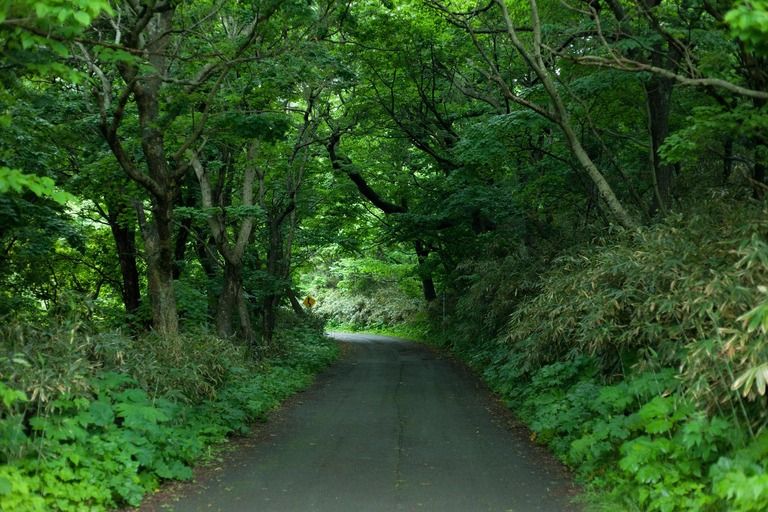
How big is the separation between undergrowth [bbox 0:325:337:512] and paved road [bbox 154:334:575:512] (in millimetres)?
583

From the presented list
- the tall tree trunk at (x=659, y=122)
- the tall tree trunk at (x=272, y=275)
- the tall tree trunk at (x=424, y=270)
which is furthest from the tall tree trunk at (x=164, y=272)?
the tall tree trunk at (x=424, y=270)

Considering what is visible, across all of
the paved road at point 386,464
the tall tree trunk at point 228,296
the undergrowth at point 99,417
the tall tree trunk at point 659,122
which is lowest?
the paved road at point 386,464

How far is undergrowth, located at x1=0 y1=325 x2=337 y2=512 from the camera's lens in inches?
233

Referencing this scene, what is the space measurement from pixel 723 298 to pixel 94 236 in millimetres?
20425

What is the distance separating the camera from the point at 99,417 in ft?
22.5

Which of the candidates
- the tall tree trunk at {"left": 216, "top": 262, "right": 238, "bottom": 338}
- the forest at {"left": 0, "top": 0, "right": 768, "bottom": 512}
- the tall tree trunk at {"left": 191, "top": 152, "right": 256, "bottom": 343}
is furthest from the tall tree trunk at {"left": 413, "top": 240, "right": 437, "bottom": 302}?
the tall tree trunk at {"left": 216, "top": 262, "right": 238, "bottom": 338}

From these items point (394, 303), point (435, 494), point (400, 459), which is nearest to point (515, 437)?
point (400, 459)

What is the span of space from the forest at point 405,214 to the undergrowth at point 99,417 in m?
0.03

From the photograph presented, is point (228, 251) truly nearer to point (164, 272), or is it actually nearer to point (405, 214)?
point (164, 272)

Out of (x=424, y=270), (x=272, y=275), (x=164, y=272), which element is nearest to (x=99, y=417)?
(x=164, y=272)

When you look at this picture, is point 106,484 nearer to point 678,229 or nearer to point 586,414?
point 586,414

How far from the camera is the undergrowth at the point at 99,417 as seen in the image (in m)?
5.91

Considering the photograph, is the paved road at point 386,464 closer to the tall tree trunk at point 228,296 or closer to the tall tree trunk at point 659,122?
the tall tree trunk at point 228,296

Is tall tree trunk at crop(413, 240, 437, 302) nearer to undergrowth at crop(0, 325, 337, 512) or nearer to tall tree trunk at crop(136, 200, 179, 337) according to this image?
tall tree trunk at crop(136, 200, 179, 337)
